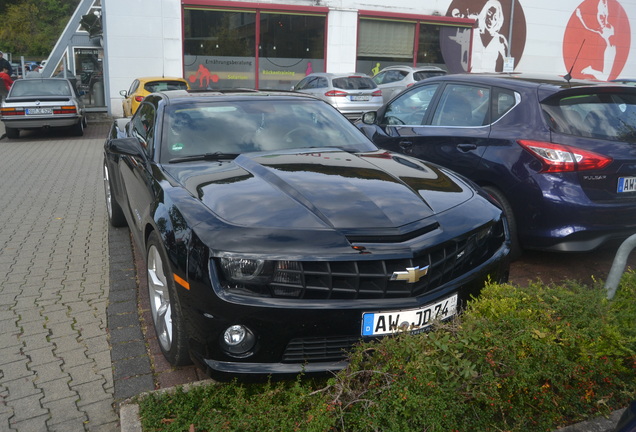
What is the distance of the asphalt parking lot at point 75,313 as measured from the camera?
3.20 metres

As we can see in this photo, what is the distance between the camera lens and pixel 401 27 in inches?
888

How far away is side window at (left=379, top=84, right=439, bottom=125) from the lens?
607 centimetres

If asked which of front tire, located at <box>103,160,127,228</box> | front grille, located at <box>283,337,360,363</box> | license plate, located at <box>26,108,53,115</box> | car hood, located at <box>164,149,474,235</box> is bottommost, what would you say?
license plate, located at <box>26,108,53,115</box>

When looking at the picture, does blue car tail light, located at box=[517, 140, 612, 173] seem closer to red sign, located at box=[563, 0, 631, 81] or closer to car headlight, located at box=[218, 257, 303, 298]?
car headlight, located at box=[218, 257, 303, 298]

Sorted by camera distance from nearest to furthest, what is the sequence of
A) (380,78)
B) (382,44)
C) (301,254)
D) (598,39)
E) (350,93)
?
(301,254)
(350,93)
(380,78)
(382,44)
(598,39)

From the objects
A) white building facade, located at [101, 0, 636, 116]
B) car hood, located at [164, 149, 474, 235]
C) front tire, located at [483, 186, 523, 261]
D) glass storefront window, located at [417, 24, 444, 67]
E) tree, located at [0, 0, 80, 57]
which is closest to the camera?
car hood, located at [164, 149, 474, 235]

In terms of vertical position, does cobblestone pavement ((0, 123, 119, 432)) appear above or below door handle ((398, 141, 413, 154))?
below

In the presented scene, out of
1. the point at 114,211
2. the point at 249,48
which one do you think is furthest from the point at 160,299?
the point at 249,48

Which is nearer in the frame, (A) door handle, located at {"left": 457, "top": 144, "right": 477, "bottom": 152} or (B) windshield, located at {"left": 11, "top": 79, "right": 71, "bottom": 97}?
(A) door handle, located at {"left": 457, "top": 144, "right": 477, "bottom": 152}

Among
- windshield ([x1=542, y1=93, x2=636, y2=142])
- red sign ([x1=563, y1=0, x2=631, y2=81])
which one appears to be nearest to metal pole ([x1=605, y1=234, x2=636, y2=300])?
windshield ([x1=542, y1=93, x2=636, y2=142])

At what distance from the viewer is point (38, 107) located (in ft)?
48.8

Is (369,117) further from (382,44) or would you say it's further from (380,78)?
(382,44)

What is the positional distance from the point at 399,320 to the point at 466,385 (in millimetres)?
427

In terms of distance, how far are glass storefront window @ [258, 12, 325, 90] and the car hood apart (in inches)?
681
